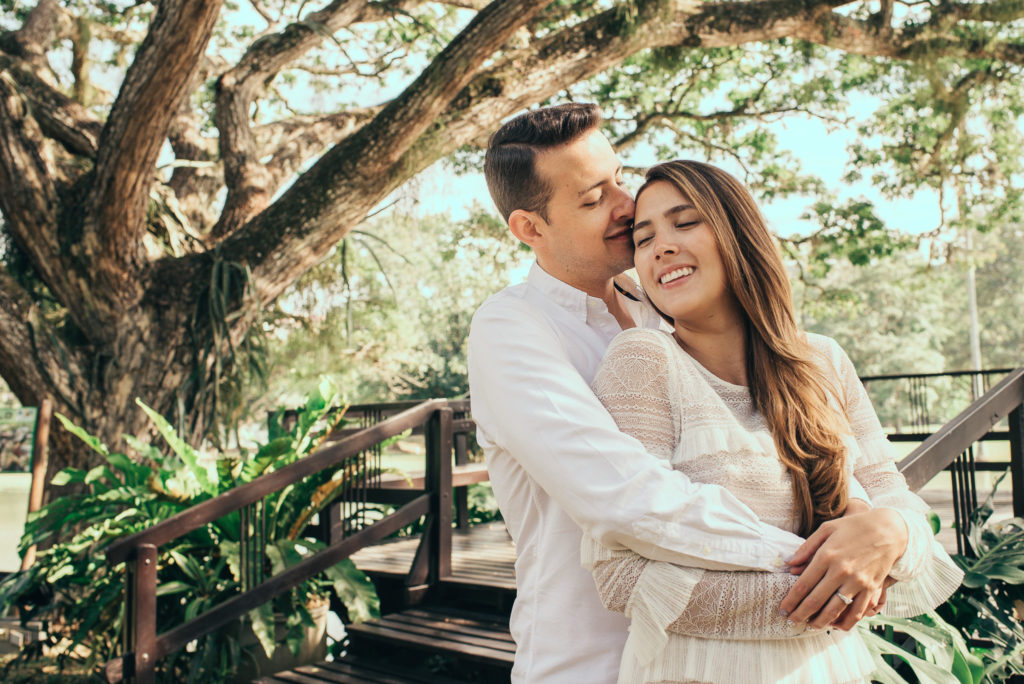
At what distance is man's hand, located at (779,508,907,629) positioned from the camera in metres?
1.23

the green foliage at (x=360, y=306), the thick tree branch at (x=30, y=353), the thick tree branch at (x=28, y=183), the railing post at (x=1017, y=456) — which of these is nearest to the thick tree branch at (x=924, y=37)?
the green foliage at (x=360, y=306)

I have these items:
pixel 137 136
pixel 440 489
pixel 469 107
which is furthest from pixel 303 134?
pixel 440 489

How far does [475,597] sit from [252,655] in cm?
132

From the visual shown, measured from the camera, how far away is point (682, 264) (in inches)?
59.6

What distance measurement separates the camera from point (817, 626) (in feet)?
4.10

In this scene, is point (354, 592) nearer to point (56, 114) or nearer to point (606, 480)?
point (606, 480)

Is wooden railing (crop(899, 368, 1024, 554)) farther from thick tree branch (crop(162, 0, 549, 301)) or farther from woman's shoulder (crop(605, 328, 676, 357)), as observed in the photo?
thick tree branch (crop(162, 0, 549, 301))

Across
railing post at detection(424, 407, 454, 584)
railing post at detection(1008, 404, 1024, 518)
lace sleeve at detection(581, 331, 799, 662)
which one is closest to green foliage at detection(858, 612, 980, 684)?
lace sleeve at detection(581, 331, 799, 662)

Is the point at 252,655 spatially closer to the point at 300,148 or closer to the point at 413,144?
the point at 413,144

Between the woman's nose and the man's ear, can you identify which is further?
the man's ear

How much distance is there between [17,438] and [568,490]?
5535 millimetres

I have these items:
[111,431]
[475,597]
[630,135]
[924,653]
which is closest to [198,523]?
[475,597]

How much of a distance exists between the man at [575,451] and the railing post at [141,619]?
9.37 feet

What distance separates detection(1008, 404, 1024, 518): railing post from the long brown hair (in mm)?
3142
